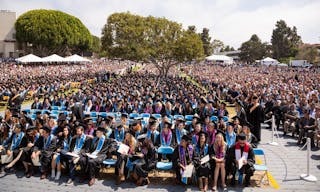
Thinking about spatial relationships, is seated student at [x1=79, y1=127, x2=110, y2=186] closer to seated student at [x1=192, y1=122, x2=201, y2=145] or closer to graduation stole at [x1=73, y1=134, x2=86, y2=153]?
graduation stole at [x1=73, y1=134, x2=86, y2=153]

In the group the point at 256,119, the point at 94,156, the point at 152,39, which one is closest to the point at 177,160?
the point at 94,156

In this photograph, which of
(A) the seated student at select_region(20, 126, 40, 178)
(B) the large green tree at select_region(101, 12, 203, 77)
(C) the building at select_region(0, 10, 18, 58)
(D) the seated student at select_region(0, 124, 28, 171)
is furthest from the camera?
(C) the building at select_region(0, 10, 18, 58)

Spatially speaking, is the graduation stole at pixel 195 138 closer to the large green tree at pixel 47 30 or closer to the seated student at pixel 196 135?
the seated student at pixel 196 135

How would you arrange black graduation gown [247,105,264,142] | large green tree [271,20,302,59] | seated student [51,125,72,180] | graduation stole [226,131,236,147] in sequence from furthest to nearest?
large green tree [271,20,302,59] < black graduation gown [247,105,264,142] < graduation stole [226,131,236,147] < seated student [51,125,72,180]

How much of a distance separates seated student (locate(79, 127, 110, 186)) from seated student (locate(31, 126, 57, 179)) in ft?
2.92

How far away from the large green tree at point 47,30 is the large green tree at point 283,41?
48028 mm

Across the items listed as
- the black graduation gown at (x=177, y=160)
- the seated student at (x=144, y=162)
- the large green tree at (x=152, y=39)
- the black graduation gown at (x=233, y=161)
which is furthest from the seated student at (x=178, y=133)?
the large green tree at (x=152, y=39)

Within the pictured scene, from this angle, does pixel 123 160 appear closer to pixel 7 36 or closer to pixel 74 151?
pixel 74 151

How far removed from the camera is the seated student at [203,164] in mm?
5986

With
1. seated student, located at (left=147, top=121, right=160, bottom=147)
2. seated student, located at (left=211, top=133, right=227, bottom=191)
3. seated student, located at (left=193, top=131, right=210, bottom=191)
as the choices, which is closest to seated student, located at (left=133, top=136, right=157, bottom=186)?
seated student, located at (left=147, top=121, right=160, bottom=147)

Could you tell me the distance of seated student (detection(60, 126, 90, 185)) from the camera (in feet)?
21.3

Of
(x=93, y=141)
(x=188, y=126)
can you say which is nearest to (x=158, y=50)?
(x=188, y=126)

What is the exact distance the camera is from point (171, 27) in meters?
29.8

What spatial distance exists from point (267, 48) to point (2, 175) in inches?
2961
